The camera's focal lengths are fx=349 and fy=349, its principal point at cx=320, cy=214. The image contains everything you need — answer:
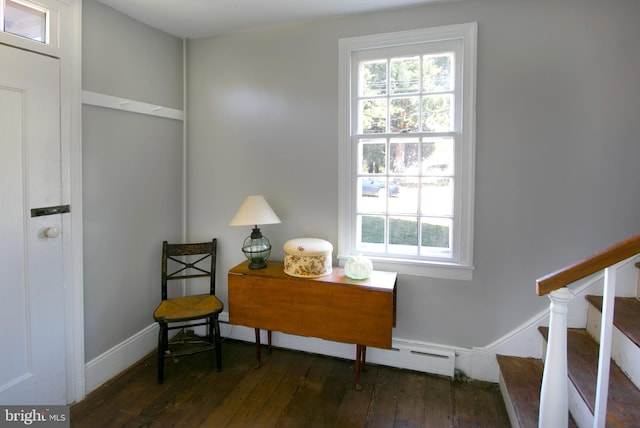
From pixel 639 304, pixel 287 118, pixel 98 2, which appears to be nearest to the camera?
pixel 639 304

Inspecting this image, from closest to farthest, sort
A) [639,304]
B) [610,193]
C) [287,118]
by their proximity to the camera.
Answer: [639,304] < [610,193] < [287,118]

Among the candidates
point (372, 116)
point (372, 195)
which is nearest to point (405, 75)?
point (372, 116)

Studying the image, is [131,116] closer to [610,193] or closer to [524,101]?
[524,101]

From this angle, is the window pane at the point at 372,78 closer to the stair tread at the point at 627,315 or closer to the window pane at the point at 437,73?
the window pane at the point at 437,73

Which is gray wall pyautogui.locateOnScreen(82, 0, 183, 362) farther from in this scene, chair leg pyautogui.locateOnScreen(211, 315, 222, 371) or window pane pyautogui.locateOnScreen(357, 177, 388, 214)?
window pane pyautogui.locateOnScreen(357, 177, 388, 214)

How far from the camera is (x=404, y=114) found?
2.47m

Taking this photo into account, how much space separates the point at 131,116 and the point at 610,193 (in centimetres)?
319

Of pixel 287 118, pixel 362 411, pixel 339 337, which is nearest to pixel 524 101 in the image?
pixel 287 118

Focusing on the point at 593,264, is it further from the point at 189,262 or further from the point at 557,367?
the point at 189,262

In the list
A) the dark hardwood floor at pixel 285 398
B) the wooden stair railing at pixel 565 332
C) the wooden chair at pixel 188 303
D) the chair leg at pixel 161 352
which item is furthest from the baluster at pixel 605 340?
the chair leg at pixel 161 352

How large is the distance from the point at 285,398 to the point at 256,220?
1185 millimetres

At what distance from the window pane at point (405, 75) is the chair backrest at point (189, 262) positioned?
1860 millimetres

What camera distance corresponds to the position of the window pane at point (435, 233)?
2438 millimetres

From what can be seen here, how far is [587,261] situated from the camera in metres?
1.19
